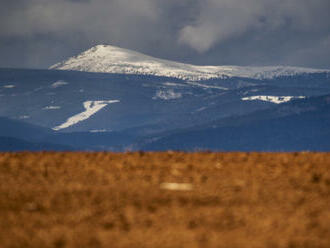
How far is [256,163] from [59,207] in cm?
818

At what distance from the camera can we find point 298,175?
2152 centimetres

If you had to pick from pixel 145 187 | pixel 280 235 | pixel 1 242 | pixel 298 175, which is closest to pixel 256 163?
pixel 298 175

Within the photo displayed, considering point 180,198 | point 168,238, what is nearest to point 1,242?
point 168,238

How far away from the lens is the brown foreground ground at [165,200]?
45.9ft

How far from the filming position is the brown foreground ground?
1400cm

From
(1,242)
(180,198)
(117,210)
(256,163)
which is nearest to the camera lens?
(1,242)

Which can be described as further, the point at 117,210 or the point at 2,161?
the point at 2,161

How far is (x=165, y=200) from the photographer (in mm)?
17641

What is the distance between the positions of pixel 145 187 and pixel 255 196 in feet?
9.09

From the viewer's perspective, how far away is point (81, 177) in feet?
70.3

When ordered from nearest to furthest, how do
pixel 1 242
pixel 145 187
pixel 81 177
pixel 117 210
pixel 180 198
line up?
pixel 1 242
pixel 117 210
pixel 180 198
pixel 145 187
pixel 81 177

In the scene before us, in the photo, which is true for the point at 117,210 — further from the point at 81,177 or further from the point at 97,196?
the point at 81,177

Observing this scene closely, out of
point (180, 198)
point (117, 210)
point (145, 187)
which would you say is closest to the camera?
point (117, 210)

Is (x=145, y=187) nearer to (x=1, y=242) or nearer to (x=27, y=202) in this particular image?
(x=27, y=202)
